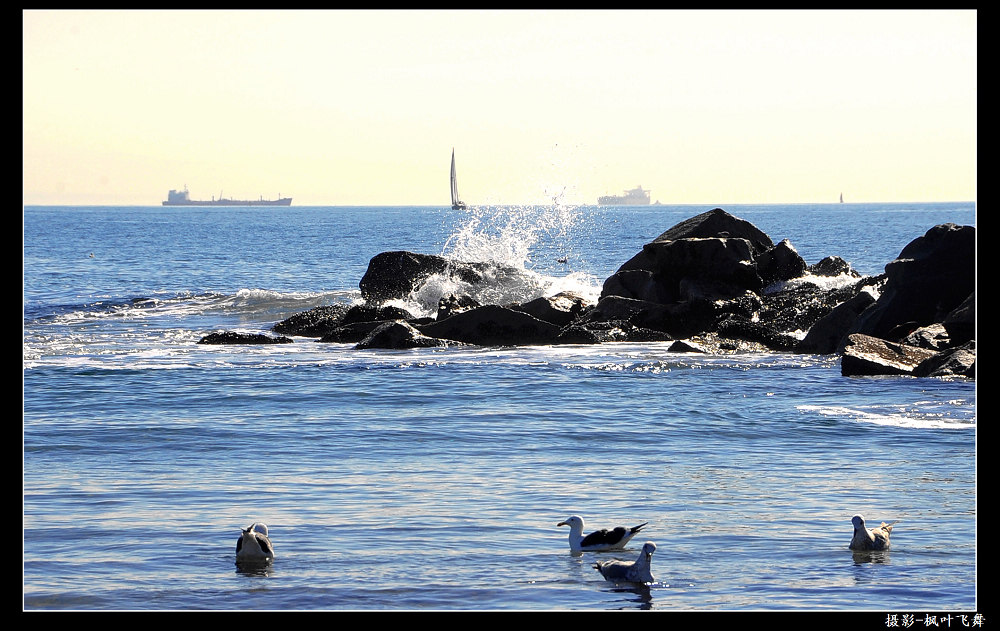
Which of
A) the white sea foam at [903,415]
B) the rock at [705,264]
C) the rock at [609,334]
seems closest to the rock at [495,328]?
the rock at [609,334]

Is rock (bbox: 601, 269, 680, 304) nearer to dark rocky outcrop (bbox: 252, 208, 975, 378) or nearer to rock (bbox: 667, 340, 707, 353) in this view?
dark rocky outcrop (bbox: 252, 208, 975, 378)

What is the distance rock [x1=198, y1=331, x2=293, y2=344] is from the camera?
28484 millimetres

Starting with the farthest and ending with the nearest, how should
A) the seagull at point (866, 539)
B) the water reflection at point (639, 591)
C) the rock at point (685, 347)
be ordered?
the rock at point (685, 347) → the seagull at point (866, 539) → the water reflection at point (639, 591)

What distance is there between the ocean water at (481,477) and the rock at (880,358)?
0.50 m

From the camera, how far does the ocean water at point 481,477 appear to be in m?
9.35

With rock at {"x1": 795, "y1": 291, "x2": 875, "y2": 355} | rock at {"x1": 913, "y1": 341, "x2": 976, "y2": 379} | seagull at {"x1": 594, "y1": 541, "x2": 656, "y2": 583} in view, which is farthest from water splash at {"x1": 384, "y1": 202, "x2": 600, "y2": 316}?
seagull at {"x1": 594, "y1": 541, "x2": 656, "y2": 583}

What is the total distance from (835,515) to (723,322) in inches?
623

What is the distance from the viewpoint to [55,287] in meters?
50.0

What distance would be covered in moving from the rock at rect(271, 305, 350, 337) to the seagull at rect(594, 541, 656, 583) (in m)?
20.9

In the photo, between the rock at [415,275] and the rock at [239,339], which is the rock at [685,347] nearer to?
the rock at [239,339]

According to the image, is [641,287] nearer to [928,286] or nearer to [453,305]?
[453,305]
